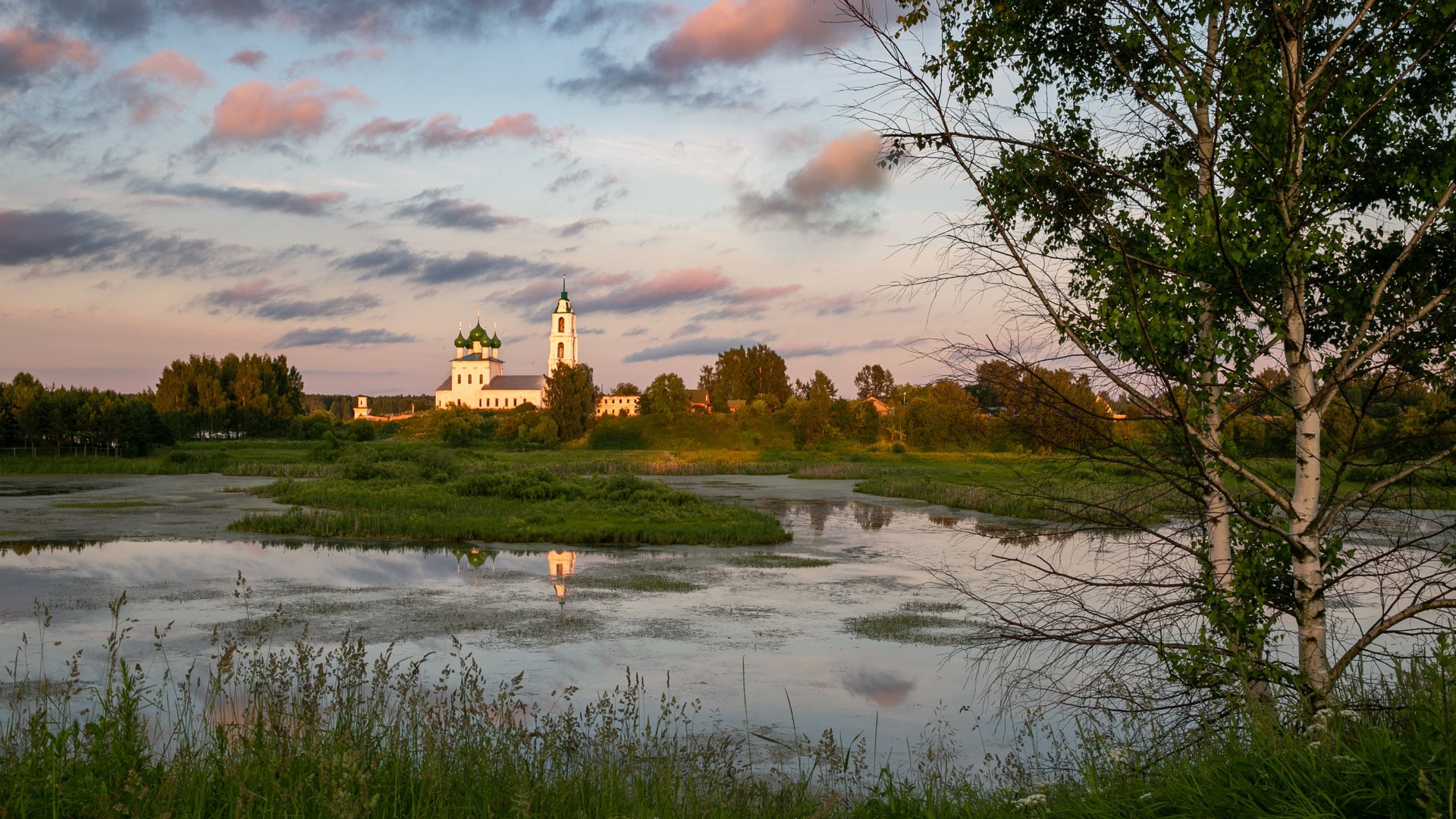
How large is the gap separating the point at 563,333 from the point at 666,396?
72.7 metres

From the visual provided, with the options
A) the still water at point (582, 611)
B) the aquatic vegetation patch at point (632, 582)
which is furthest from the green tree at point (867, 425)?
the aquatic vegetation patch at point (632, 582)

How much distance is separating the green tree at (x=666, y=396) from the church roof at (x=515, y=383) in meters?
60.0

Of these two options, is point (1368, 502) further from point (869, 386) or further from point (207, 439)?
point (869, 386)

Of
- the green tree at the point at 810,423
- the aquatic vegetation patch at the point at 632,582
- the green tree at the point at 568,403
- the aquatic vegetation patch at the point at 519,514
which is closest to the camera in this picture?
the aquatic vegetation patch at the point at 632,582

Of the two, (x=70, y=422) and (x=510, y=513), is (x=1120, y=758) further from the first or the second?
(x=70, y=422)

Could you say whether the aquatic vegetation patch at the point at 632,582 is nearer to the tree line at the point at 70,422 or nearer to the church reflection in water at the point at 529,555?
the church reflection in water at the point at 529,555

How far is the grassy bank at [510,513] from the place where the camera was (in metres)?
27.7

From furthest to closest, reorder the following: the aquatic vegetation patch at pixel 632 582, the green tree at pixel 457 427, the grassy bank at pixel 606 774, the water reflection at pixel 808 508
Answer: the green tree at pixel 457 427 < the water reflection at pixel 808 508 < the aquatic vegetation patch at pixel 632 582 < the grassy bank at pixel 606 774

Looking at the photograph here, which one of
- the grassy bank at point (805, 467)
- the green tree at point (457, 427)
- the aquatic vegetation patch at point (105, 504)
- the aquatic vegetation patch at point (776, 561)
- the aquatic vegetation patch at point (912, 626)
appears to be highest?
the green tree at point (457, 427)

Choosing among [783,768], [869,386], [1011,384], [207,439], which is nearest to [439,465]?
[783,768]

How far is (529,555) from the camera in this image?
81.2 ft

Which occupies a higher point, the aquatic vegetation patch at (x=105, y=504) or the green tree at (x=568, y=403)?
the green tree at (x=568, y=403)

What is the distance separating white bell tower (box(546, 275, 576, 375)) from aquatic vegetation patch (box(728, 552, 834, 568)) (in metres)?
150

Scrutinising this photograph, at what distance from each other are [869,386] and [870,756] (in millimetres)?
124427
